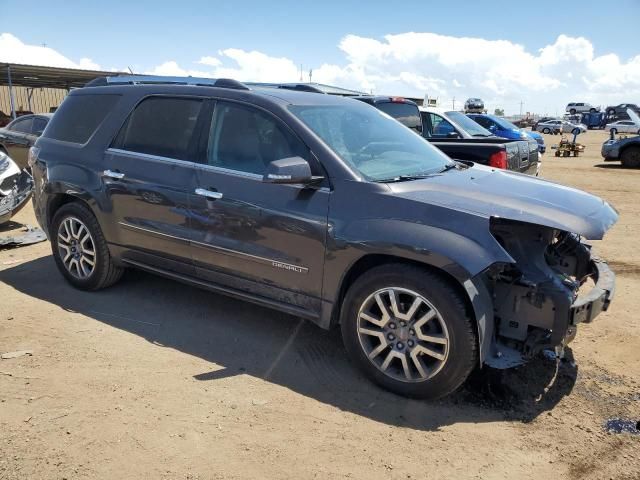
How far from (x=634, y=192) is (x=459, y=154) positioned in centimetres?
662

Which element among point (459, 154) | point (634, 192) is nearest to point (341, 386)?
point (459, 154)

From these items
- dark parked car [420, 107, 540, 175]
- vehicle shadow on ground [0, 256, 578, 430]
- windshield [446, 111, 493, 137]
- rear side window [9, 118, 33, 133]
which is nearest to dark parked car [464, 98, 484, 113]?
windshield [446, 111, 493, 137]

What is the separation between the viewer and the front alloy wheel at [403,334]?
3.13 m

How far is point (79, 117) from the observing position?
4918mm

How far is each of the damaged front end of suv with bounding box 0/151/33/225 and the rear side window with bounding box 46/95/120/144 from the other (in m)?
2.51

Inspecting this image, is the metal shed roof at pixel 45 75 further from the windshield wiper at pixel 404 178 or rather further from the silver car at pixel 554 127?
the silver car at pixel 554 127

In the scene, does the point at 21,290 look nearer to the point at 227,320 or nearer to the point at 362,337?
the point at 227,320

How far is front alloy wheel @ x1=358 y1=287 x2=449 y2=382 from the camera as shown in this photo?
10.3 feet

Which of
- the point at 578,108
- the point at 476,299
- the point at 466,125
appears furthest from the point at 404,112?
the point at 578,108

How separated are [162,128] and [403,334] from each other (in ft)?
8.36

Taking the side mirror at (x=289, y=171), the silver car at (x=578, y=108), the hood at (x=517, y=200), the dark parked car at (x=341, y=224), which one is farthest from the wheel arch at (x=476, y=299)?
the silver car at (x=578, y=108)

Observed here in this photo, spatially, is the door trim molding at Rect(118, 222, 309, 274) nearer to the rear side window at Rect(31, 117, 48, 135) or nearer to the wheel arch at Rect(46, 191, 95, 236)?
the wheel arch at Rect(46, 191, 95, 236)

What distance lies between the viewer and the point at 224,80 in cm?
414

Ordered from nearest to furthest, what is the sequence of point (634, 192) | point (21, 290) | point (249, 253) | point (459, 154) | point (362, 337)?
point (362, 337) → point (249, 253) → point (21, 290) → point (459, 154) → point (634, 192)
